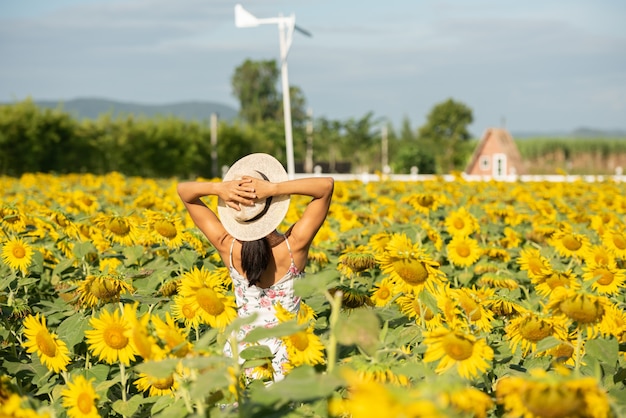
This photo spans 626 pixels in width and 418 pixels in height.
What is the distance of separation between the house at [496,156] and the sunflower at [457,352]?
40656 millimetres

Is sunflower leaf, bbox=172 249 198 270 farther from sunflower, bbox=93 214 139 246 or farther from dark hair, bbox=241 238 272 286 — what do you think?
dark hair, bbox=241 238 272 286

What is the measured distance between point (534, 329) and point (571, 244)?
80.7 inches

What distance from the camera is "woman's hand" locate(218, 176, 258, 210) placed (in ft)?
8.71

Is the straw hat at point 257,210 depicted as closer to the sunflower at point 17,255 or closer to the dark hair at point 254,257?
the dark hair at point 254,257

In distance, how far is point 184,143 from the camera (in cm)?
3394

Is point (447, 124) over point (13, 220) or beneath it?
over

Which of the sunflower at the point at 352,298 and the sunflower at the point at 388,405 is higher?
the sunflower at the point at 388,405

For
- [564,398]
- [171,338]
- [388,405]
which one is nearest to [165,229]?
[171,338]

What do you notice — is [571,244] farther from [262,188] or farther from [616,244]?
[262,188]

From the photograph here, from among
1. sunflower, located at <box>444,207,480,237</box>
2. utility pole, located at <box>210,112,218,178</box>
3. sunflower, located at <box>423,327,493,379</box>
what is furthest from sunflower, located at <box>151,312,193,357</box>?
utility pole, located at <box>210,112,218,178</box>

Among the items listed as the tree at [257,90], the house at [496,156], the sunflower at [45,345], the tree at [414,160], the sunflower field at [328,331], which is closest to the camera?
the sunflower field at [328,331]

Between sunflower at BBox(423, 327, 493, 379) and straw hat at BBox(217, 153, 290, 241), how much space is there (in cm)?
101

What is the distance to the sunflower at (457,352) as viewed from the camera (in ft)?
5.70

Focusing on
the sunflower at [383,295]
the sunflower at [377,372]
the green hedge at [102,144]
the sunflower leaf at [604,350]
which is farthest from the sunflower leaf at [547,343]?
the green hedge at [102,144]
